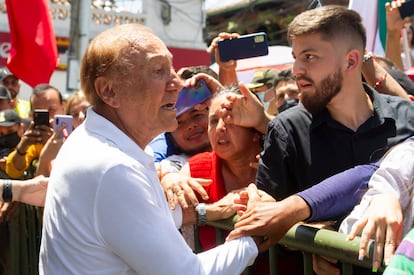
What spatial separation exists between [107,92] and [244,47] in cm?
146

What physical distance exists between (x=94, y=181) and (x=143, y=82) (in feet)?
1.15

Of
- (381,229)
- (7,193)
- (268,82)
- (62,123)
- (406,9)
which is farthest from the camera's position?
(268,82)

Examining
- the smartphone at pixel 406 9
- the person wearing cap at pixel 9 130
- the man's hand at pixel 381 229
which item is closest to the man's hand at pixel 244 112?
the man's hand at pixel 381 229

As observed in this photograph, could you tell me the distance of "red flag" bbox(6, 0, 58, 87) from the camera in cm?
717

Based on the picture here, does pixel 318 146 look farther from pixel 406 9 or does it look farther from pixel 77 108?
pixel 77 108

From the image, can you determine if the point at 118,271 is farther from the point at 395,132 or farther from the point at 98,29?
the point at 98,29

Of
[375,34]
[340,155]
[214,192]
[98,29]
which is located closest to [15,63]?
[375,34]

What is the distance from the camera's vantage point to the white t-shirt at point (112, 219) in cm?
191

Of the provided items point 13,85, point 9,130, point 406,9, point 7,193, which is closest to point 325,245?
point 7,193

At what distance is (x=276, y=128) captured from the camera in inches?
103

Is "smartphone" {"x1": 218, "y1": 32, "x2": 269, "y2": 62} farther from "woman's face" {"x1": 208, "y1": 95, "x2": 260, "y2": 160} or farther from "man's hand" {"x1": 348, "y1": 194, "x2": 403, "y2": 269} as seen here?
"man's hand" {"x1": 348, "y1": 194, "x2": 403, "y2": 269}

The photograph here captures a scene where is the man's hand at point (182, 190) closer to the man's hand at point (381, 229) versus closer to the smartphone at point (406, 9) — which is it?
the man's hand at point (381, 229)

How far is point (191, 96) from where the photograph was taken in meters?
3.46

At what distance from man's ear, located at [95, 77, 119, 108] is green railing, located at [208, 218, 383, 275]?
0.66 meters
